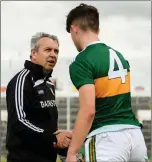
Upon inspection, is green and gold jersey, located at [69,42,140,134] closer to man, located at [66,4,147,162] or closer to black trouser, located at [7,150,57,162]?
man, located at [66,4,147,162]

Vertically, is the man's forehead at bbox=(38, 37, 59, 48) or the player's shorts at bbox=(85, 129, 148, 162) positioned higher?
the man's forehead at bbox=(38, 37, 59, 48)

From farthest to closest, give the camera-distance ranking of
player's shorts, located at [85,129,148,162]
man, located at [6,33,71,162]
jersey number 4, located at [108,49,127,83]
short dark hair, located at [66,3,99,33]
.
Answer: man, located at [6,33,71,162] < short dark hair, located at [66,3,99,33] < jersey number 4, located at [108,49,127,83] < player's shorts, located at [85,129,148,162]

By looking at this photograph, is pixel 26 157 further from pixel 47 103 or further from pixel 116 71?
pixel 116 71

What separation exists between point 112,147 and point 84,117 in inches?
14.3

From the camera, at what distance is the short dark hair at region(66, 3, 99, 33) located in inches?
205

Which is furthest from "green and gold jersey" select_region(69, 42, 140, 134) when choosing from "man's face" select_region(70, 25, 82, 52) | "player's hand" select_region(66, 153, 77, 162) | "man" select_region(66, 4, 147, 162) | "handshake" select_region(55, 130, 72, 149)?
"handshake" select_region(55, 130, 72, 149)

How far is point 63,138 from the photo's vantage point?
19.2 feet

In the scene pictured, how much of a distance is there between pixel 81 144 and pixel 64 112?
73340 millimetres

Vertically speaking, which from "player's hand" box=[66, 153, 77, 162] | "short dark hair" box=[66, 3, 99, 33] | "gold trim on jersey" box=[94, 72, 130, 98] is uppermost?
"short dark hair" box=[66, 3, 99, 33]

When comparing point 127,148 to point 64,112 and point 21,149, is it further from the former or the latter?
point 64,112

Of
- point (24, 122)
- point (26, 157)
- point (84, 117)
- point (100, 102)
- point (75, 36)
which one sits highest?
point (75, 36)

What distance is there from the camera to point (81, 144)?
4945mm

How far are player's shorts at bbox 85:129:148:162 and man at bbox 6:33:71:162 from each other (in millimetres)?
812

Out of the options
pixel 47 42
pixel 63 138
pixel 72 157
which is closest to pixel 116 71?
pixel 72 157
